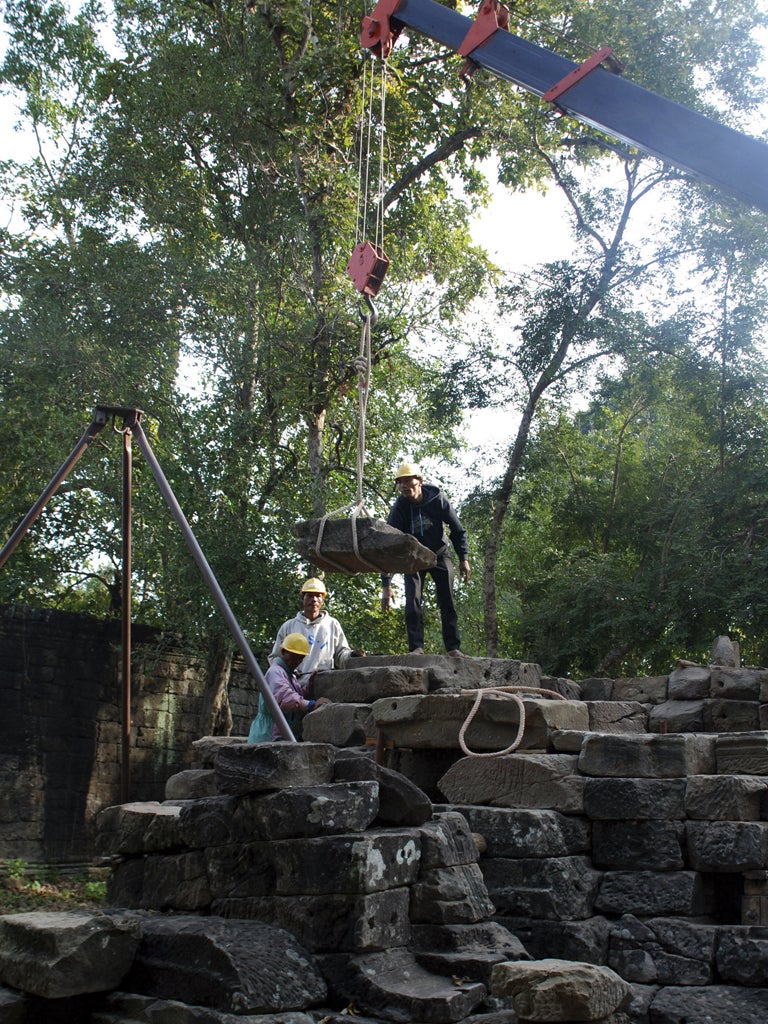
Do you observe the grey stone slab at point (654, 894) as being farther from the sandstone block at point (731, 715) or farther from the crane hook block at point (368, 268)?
the crane hook block at point (368, 268)

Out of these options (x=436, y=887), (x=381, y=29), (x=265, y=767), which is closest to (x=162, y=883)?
(x=265, y=767)

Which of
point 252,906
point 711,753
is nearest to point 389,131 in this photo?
point 711,753

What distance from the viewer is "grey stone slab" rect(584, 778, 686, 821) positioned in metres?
6.16

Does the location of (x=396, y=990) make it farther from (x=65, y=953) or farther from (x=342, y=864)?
(x=65, y=953)

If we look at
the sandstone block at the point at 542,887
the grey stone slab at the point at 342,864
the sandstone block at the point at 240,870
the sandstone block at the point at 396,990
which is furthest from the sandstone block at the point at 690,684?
the sandstone block at the point at 240,870

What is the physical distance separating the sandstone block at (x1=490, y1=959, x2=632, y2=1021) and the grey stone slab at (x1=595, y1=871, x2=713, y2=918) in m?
1.73

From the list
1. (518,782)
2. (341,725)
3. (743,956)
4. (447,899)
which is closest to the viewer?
(447,899)

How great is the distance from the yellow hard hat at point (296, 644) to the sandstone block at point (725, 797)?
10.3 ft

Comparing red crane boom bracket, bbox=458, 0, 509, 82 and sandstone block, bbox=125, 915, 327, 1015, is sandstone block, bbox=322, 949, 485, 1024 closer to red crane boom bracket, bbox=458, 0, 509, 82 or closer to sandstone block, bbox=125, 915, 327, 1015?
sandstone block, bbox=125, 915, 327, 1015

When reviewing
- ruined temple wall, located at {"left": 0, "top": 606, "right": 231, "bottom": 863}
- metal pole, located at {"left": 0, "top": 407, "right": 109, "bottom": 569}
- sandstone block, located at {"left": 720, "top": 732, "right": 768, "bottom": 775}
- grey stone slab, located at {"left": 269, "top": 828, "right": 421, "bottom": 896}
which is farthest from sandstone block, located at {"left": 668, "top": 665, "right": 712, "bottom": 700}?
ruined temple wall, located at {"left": 0, "top": 606, "right": 231, "bottom": 863}

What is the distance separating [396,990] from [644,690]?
5.48 meters

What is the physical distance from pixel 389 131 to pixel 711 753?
14.9 meters

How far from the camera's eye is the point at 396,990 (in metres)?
4.55

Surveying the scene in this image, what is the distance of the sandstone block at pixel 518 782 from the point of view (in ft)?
20.9
